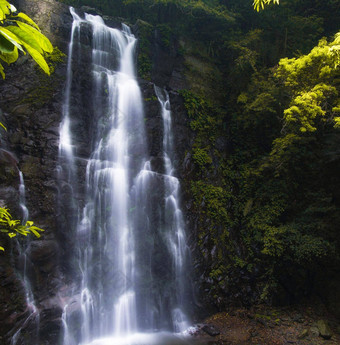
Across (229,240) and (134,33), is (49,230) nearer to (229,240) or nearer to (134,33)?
(229,240)

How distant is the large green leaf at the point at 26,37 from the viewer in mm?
784

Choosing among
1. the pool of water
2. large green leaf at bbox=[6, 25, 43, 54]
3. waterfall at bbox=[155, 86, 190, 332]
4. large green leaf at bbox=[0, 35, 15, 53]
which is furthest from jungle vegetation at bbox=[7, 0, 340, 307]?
large green leaf at bbox=[0, 35, 15, 53]

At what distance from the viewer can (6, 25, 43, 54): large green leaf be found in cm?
78

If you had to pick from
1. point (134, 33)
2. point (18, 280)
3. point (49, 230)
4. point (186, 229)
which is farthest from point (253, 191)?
point (134, 33)

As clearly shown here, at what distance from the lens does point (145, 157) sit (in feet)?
33.4

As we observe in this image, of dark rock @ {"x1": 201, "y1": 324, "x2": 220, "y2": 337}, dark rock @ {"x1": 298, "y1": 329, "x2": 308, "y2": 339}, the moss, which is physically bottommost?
dark rock @ {"x1": 298, "y1": 329, "x2": 308, "y2": 339}

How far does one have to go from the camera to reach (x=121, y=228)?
28.8ft

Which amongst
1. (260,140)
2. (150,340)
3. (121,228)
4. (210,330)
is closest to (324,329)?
(210,330)

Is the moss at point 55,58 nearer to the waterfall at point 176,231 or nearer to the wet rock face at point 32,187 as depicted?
the wet rock face at point 32,187

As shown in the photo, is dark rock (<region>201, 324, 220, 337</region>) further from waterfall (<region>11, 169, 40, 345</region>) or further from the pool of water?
waterfall (<region>11, 169, 40, 345</region>)

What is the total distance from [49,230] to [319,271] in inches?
368

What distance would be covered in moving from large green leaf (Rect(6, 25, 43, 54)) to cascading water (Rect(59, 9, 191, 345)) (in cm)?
786

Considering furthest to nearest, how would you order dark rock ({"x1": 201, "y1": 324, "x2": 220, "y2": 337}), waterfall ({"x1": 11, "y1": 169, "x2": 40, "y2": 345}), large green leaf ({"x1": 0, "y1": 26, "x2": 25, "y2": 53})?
dark rock ({"x1": 201, "y1": 324, "x2": 220, "y2": 337}) < waterfall ({"x1": 11, "y1": 169, "x2": 40, "y2": 345}) < large green leaf ({"x1": 0, "y1": 26, "x2": 25, "y2": 53})

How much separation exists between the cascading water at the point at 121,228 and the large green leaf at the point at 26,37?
7.86m
